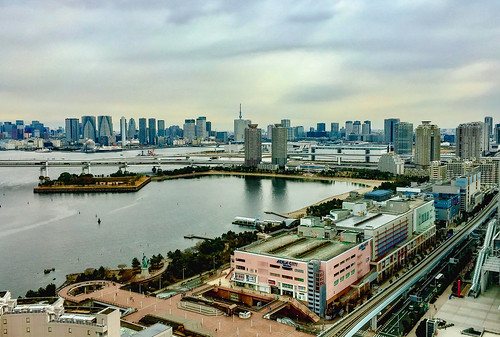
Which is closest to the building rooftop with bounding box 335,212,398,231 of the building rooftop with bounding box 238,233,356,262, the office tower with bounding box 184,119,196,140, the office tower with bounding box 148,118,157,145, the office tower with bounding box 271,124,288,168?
the building rooftop with bounding box 238,233,356,262

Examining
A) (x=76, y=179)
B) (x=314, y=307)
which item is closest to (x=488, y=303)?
(x=314, y=307)

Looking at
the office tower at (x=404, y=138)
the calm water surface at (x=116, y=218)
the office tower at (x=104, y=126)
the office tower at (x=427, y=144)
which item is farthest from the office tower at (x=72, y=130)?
the office tower at (x=427, y=144)

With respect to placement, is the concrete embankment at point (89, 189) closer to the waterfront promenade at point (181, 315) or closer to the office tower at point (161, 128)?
the waterfront promenade at point (181, 315)

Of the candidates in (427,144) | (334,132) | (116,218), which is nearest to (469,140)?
(427,144)

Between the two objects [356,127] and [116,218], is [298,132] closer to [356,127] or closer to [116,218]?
[356,127]

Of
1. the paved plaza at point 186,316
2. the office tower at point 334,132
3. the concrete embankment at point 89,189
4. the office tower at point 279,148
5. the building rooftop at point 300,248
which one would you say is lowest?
the paved plaza at point 186,316

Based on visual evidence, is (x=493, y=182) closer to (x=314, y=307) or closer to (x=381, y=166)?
(x=381, y=166)
